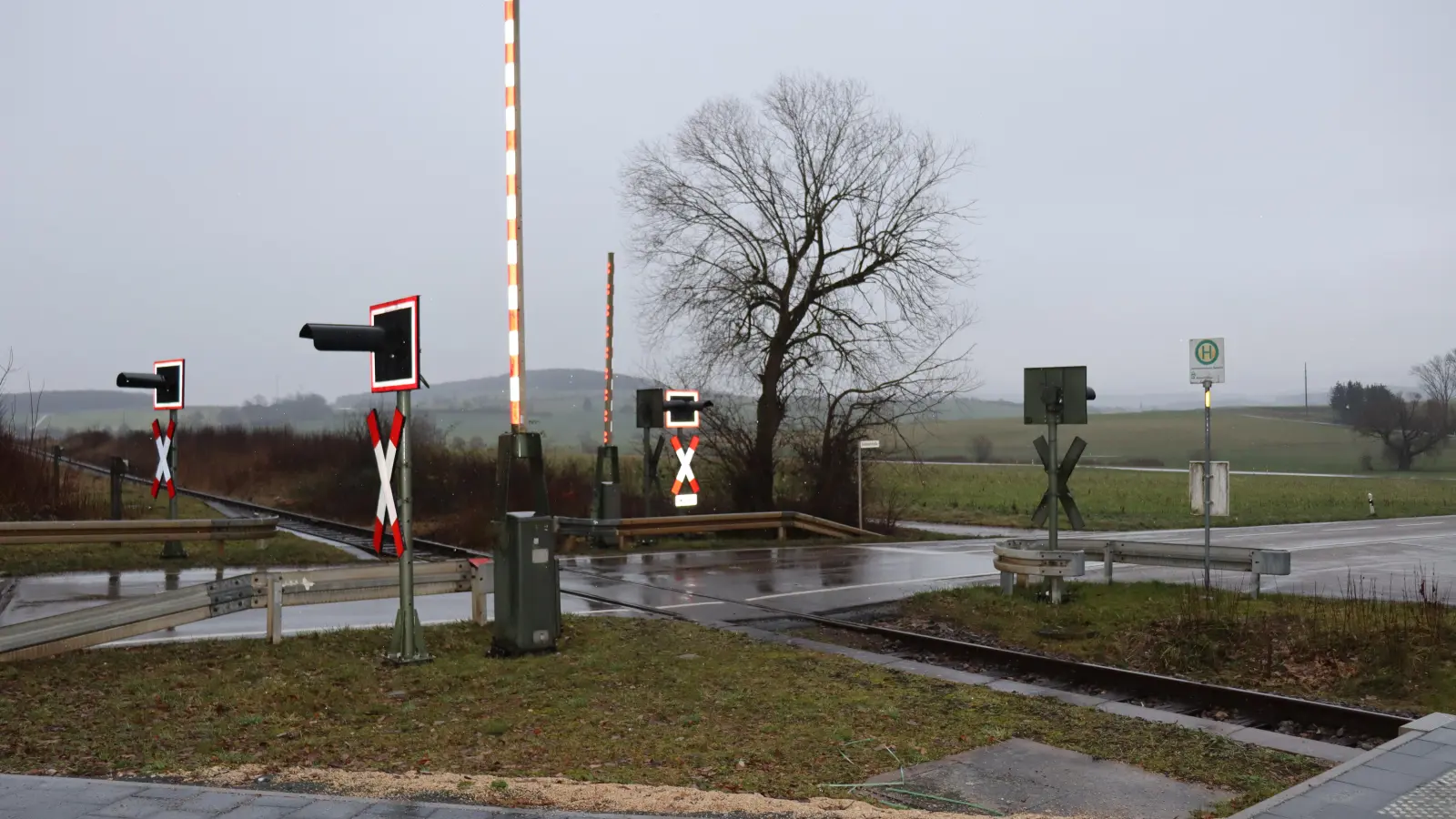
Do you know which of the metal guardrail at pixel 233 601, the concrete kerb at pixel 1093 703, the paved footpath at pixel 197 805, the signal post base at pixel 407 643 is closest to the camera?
the paved footpath at pixel 197 805

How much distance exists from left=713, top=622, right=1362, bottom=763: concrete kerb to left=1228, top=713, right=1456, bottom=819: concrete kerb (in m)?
0.05

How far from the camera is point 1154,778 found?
6.85 m

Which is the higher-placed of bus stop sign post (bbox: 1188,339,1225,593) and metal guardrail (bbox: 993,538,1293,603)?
bus stop sign post (bbox: 1188,339,1225,593)

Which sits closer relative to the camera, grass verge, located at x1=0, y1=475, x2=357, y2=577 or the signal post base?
the signal post base

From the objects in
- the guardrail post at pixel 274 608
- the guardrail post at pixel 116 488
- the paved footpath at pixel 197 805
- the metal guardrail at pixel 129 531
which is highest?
the guardrail post at pixel 116 488

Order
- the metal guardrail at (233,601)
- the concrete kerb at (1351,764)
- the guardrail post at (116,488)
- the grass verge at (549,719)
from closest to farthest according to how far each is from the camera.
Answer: the concrete kerb at (1351,764), the grass verge at (549,719), the metal guardrail at (233,601), the guardrail post at (116,488)

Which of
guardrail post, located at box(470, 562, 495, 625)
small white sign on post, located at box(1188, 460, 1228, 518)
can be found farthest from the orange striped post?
small white sign on post, located at box(1188, 460, 1228, 518)

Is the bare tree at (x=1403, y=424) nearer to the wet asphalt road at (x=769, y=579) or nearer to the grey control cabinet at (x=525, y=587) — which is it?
the wet asphalt road at (x=769, y=579)

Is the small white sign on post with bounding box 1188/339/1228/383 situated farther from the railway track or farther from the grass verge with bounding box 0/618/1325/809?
the grass verge with bounding box 0/618/1325/809

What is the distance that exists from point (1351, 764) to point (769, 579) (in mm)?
11847

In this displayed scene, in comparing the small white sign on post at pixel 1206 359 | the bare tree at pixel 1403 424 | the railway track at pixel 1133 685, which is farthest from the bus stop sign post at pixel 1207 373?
the bare tree at pixel 1403 424

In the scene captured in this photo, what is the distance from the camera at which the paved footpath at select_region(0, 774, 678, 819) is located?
209 inches

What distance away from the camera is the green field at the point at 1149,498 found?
121 ft

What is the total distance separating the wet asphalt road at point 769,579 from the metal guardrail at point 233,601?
95 cm
